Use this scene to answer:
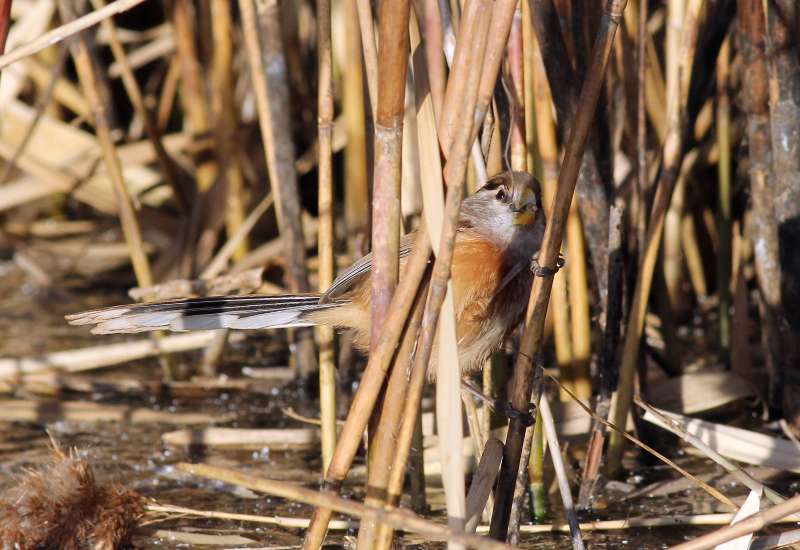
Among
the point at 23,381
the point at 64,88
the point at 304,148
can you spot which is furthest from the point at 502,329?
the point at 64,88

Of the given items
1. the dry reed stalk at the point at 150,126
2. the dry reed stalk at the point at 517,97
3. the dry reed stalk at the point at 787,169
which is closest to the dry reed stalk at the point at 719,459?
the dry reed stalk at the point at 517,97

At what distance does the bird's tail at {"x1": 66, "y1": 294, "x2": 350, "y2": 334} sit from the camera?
250cm

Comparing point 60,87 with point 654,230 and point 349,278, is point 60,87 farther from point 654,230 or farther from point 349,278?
point 654,230

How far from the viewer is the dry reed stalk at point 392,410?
197cm

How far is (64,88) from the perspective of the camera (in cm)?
577

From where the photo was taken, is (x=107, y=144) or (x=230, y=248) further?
(x=230, y=248)

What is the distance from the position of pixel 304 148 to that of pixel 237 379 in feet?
5.73

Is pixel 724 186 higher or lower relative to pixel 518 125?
lower

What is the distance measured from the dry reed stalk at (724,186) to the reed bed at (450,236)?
1 cm

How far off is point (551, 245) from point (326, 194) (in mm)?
790

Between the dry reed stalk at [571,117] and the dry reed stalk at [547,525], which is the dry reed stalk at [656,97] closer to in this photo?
the dry reed stalk at [571,117]

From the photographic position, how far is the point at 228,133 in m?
4.88

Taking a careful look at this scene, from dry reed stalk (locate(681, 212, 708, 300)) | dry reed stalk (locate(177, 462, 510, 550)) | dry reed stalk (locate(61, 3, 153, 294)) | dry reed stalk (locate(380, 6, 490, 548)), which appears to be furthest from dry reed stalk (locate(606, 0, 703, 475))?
dry reed stalk (locate(61, 3, 153, 294))

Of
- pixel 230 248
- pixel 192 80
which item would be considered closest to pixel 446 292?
pixel 230 248
